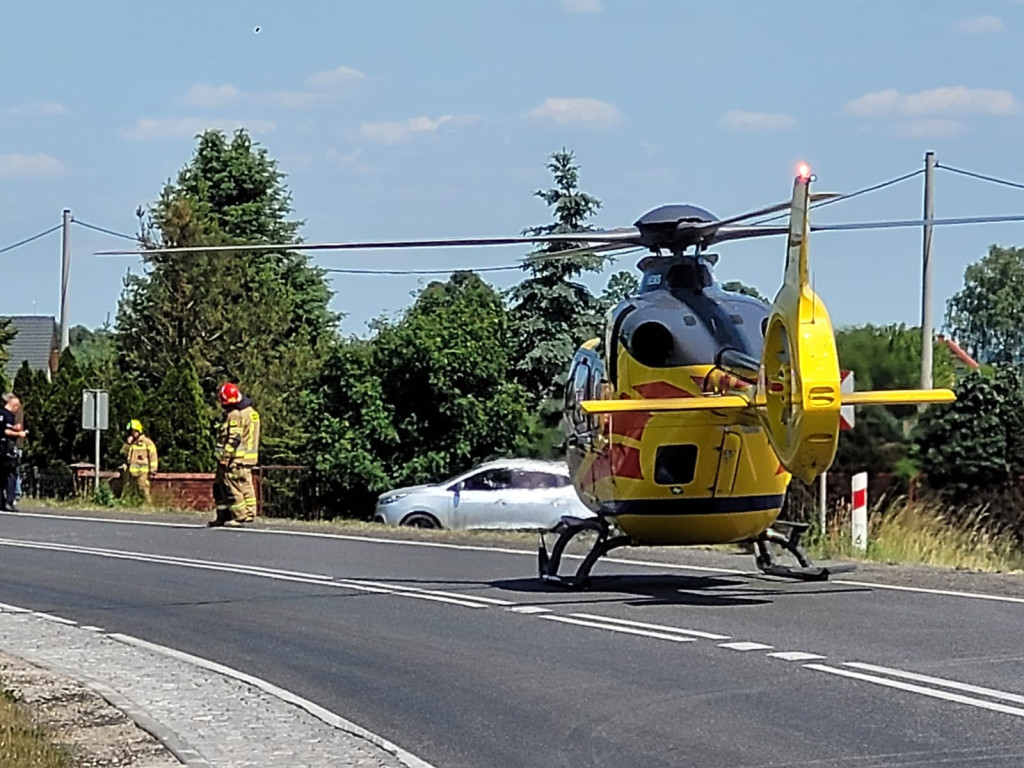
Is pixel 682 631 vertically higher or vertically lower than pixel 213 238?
lower

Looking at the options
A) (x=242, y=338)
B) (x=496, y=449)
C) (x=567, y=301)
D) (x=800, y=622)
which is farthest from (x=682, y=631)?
(x=242, y=338)

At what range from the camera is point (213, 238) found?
6159cm

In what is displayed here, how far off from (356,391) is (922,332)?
12510 mm

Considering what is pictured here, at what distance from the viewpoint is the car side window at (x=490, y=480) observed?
102ft

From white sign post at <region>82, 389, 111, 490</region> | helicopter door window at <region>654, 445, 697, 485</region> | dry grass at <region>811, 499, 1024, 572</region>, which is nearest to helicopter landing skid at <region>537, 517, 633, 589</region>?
helicopter door window at <region>654, 445, 697, 485</region>

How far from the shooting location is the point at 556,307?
47750 millimetres

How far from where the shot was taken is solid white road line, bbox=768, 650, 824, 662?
11961mm

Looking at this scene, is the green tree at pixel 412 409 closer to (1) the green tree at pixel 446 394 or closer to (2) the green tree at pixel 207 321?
(1) the green tree at pixel 446 394

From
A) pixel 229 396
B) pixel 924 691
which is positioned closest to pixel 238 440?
pixel 229 396

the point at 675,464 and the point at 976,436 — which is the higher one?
the point at 976,436

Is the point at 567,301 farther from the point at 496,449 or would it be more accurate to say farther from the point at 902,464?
the point at 902,464

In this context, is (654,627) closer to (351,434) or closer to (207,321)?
(351,434)

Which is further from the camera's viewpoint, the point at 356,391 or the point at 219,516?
the point at 356,391

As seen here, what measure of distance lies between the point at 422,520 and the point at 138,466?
20.5ft
